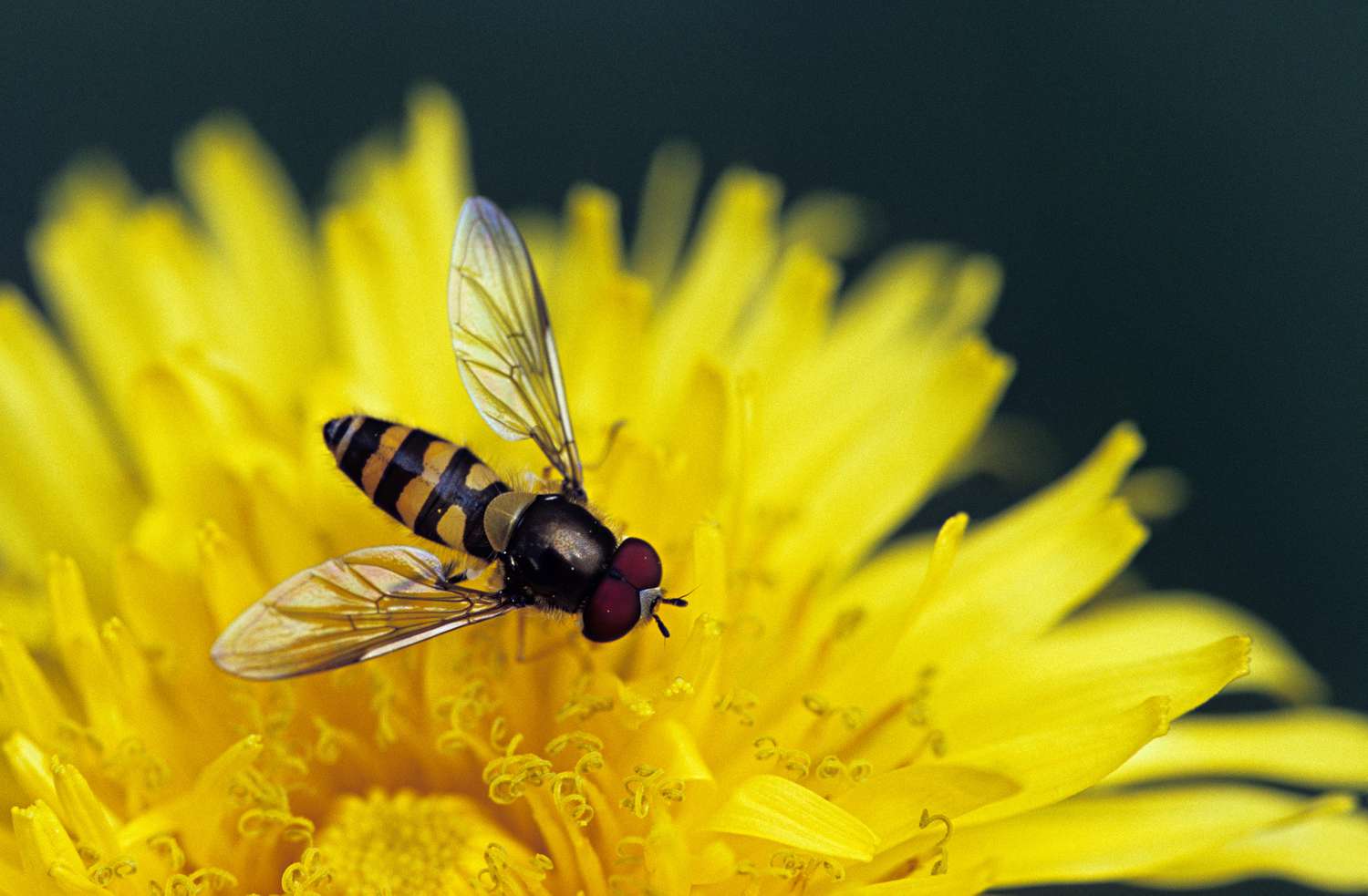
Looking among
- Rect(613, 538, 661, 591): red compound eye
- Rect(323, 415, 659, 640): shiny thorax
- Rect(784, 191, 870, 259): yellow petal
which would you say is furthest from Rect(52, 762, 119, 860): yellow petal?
Rect(784, 191, 870, 259): yellow petal

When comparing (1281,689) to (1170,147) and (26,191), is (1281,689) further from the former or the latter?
(26,191)

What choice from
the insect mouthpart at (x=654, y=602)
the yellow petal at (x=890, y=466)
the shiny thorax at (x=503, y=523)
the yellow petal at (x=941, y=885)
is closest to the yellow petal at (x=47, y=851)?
the shiny thorax at (x=503, y=523)

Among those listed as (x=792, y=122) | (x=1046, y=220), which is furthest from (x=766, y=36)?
(x=1046, y=220)

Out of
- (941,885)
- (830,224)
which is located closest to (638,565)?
(941,885)

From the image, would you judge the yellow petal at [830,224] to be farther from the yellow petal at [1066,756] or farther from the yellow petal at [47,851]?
the yellow petal at [47,851]

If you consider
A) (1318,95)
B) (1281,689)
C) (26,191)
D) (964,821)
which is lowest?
(964,821)

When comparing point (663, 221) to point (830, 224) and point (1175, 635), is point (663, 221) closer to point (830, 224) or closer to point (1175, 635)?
point (830, 224)

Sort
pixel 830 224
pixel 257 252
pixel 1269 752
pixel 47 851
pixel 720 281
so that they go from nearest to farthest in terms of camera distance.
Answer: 1. pixel 47 851
2. pixel 1269 752
3. pixel 720 281
4. pixel 257 252
5. pixel 830 224
